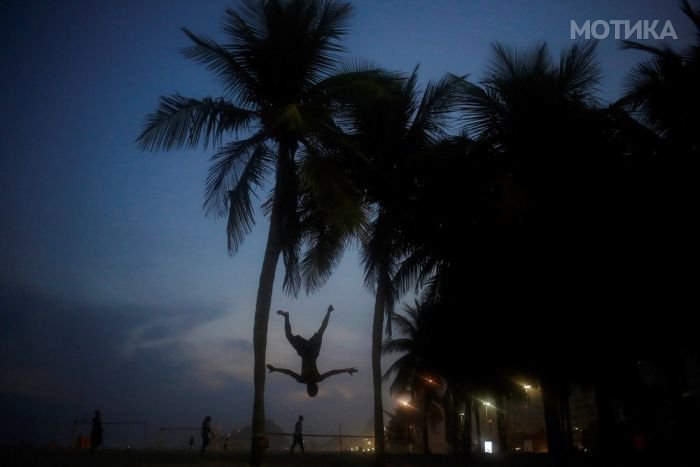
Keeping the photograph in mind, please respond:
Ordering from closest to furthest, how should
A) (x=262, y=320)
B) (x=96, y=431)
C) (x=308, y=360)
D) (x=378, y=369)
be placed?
(x=262, y=320), (x=308, y=360), (x=378, y=369), (x=96, y=431)

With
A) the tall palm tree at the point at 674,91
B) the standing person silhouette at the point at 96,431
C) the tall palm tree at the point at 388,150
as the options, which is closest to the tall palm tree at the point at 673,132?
the tall palm tree at the point at 674,91

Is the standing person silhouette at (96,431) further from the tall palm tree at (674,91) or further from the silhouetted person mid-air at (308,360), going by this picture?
the tall palm tree at (674,91)

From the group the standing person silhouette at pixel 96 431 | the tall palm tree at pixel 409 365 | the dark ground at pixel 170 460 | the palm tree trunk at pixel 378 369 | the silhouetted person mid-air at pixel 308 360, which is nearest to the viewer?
the dark ground at pixel 170 460

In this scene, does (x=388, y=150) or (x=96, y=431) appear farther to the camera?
(x=96, y=431)

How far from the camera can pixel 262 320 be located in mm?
11641

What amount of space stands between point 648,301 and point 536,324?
298 centimetres

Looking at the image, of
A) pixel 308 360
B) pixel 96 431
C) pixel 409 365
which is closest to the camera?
pixel 308 360

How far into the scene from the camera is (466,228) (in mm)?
14578

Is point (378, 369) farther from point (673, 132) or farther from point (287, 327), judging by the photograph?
point (673, 132)

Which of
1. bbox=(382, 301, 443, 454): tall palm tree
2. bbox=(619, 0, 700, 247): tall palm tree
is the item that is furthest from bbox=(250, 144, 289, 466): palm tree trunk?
bbox=(382, 301, 443, 454): tall palm tree

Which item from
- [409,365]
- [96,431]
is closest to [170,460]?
[96,431]

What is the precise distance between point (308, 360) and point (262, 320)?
229 cm

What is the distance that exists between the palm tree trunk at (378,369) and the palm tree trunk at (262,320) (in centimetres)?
390

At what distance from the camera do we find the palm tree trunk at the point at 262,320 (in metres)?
10.7
